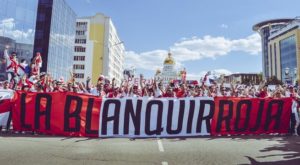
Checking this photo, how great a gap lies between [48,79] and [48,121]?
12.6 feet

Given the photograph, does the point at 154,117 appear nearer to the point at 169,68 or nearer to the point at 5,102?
the point at 5,102

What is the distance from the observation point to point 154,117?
11.4 meters

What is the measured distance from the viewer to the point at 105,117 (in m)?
11.2

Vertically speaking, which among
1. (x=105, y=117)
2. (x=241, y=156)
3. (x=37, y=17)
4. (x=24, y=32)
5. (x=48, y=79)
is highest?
(x=37, y=17)

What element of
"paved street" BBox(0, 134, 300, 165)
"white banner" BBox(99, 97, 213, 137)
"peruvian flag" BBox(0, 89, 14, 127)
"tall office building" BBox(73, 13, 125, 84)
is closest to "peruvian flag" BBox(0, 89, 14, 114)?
"peruvian flag" BBox(0, 89, 14, 127)

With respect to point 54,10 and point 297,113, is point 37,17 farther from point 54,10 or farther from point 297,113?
point 297,113

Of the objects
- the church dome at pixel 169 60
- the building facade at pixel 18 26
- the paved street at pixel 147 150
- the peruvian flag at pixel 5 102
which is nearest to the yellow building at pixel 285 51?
the church dome at pixel 169 60

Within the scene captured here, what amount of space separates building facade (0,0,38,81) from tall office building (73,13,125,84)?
127 ft

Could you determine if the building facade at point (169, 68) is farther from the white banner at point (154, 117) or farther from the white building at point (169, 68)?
the white banner at point (154, 117)

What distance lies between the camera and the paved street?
7.16 m

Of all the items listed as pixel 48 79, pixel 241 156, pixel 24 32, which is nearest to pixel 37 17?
pixel 24 32

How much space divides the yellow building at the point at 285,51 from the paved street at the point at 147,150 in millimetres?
81938

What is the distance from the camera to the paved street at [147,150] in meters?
7.16

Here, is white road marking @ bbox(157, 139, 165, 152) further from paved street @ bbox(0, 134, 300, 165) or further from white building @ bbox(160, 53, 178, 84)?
white building @ bbox(160, 53, 178, 84)
